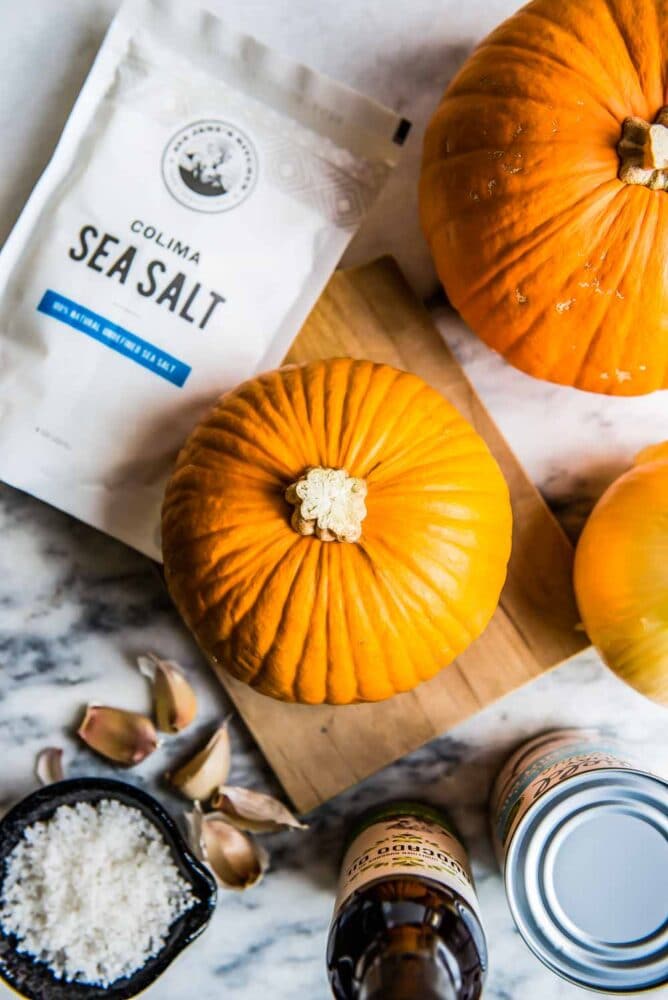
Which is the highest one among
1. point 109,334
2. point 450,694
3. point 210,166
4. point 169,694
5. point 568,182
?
point 568,182

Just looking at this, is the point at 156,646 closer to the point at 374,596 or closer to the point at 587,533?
the point at 374,596

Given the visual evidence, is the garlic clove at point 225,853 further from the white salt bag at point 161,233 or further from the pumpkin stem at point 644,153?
the pumpkin stem at point 644,153

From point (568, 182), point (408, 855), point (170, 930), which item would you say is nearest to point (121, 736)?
point (170, 930)

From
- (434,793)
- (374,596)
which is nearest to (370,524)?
(374,596)

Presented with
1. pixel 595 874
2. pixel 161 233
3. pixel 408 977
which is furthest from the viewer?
pixel 161 233

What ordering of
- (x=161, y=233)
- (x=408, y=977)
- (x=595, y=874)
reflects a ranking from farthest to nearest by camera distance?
(x=161, y=233)
(x=595, y=874)
(x=408, y=977)

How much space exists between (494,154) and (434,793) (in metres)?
0.56

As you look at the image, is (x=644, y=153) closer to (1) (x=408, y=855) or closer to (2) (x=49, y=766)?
(1) (x=408, y=855)

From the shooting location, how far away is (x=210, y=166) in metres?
0.81

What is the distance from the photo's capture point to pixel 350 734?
81cm

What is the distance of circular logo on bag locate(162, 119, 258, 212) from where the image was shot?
803 millimetres

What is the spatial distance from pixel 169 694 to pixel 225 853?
16 cm

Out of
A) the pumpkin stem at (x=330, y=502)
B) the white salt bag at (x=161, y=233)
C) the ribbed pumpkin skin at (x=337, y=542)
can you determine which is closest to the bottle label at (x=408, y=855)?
the ribbed pumpkin skin at (x=337, y=542)

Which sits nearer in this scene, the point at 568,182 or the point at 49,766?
the point at 568,182
